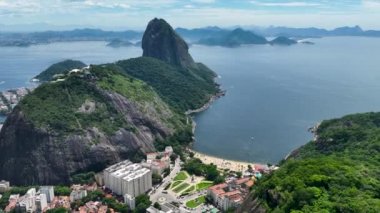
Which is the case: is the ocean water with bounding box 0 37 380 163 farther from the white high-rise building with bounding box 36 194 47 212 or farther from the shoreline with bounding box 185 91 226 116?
the white high-rise building with bounding box 36 194 47 212

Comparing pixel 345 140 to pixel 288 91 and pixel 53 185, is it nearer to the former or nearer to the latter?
pixel 53 185

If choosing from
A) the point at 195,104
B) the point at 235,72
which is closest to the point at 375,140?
the point at 195,104

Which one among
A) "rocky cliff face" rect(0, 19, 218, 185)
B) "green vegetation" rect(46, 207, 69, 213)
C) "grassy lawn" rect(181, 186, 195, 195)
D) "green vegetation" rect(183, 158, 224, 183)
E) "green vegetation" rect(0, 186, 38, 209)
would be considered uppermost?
"rocky cliff face" rect(0, 19, 218, 185)

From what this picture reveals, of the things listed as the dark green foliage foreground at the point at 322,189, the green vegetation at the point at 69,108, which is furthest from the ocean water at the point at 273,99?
the dark green foliage foreground at the point at 322,189

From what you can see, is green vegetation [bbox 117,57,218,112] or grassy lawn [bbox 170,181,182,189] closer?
grassy lawn [bbox 170,181,182,189]

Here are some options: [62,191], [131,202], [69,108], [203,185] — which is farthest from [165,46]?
[131,202]

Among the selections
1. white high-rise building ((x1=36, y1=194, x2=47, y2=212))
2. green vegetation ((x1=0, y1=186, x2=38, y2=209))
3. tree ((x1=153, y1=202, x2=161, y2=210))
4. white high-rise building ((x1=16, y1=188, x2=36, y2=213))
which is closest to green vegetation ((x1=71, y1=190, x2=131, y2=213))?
tree ((x1=153, y1=202, x2=161, y2=210))
